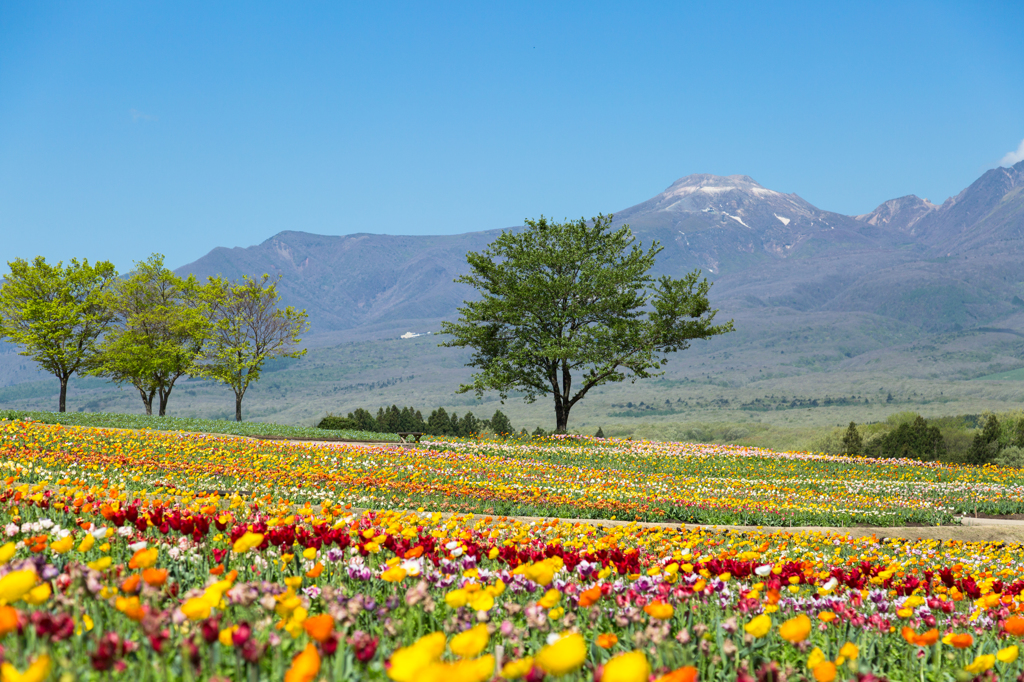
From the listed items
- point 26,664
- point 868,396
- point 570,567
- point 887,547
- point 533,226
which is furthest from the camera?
point 868,396

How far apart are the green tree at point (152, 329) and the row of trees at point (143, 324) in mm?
55

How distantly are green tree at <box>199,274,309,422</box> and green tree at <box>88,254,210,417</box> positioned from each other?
79 centimetres

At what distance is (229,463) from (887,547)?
12.4 m

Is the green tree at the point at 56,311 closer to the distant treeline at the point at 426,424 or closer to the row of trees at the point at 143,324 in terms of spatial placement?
the row of trees at the point at 143,324

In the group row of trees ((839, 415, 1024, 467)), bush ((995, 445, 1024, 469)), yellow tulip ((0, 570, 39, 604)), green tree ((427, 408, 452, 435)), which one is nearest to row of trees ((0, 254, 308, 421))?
green tree ((427, 408, 452, 435))

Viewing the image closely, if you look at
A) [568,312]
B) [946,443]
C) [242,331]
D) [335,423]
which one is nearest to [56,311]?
[242,331]

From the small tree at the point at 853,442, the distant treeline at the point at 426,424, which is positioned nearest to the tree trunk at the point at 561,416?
the distant treeline at the point at 426,424

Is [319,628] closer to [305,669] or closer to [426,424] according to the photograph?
[305,669]

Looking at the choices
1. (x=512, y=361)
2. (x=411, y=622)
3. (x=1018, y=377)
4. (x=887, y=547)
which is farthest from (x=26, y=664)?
(x=1018, y=377)

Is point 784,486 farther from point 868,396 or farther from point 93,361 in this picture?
point 868,396

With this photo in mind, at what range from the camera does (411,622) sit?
11.0ft

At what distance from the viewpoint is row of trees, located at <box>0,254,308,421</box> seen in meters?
36.6

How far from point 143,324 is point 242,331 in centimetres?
541

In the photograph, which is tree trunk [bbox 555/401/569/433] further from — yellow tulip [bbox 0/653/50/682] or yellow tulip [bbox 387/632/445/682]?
yellow tulip [bbox 0/653/50/682]
